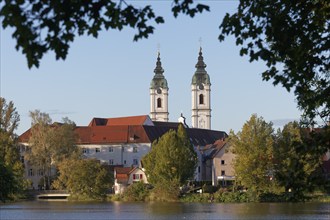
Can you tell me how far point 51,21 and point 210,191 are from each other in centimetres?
7500

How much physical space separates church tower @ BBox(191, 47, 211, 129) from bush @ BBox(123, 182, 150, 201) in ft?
278

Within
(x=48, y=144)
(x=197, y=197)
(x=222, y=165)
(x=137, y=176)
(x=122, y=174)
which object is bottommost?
(x=197, y=197)

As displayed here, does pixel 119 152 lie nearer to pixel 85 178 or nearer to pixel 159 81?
pixel 85 178

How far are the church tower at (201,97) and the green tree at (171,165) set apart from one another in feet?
279

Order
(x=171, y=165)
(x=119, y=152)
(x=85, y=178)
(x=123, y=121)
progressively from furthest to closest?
(x=123, y=121)
(x=119, y=152)
(x=85, y=178)
(x=171, y=165)

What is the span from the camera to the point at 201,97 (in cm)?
17325

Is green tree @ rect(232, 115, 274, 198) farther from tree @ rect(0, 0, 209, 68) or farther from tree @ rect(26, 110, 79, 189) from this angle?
tree @ rect(0, 0, 209, 68)

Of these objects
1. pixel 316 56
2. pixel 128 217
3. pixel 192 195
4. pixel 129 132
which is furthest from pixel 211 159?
pixel 316 56

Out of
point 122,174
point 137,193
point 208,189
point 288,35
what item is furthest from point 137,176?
point 288,35

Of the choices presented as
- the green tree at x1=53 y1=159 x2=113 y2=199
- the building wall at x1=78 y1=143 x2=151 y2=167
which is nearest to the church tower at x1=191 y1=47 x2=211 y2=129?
the building wall at x1=78 y1=143 x2=151 y2=167

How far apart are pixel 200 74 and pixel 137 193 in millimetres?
92741

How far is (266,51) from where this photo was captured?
450 inches

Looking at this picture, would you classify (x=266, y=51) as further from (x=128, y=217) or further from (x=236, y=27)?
(x=128, y=217)

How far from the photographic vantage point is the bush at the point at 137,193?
8376cm
